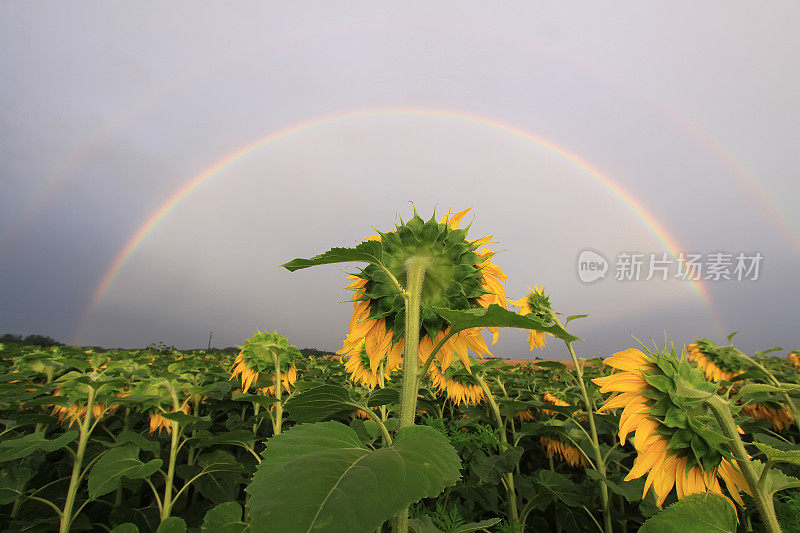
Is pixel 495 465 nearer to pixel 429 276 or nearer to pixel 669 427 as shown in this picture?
pixel 669 427

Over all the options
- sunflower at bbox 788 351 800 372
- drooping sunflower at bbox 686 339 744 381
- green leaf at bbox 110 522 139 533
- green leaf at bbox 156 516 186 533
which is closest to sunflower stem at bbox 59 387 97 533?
green leaf at bbox 110 522 139 533

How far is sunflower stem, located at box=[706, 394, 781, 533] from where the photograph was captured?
0.97 m

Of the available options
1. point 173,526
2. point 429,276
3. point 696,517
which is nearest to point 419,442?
point 429,276

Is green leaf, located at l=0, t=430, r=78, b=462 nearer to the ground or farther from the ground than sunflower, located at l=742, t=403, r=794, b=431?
nearer to the ground

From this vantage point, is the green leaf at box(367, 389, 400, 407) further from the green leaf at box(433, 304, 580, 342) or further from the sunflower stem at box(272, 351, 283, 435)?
the sunflower stem at box(272, 351, 283, 435)

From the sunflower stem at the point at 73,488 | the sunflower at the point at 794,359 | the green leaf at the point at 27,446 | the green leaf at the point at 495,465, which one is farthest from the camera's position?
the sunflower at the point at 794,359

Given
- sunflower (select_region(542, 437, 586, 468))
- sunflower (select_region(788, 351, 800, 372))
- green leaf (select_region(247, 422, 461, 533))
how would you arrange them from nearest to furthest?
green leaf (select_region(247, 422, 461, 533)), sunflower (select_region(542, 437, 586, 468)), sunflower (select_region(788, 351, 800, 372))

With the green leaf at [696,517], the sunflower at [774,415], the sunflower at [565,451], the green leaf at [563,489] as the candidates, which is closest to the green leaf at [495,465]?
the green leaf at [563,489]

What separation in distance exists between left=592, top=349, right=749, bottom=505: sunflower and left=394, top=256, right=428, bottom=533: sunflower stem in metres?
0.70

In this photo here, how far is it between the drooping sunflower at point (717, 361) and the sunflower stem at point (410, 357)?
3.53 metres

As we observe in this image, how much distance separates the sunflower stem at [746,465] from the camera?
97 centimetres

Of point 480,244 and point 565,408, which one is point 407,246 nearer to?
point 480,244

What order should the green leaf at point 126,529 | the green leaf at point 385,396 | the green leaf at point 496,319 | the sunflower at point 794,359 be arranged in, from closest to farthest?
the green leaf at point 496,319 < the green leaf at point 385,396 < the green leaf at point 126,529 < the sunflower at point 794,359

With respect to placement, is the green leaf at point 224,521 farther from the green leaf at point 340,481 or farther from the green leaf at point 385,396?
the green leaf at point 340,481
